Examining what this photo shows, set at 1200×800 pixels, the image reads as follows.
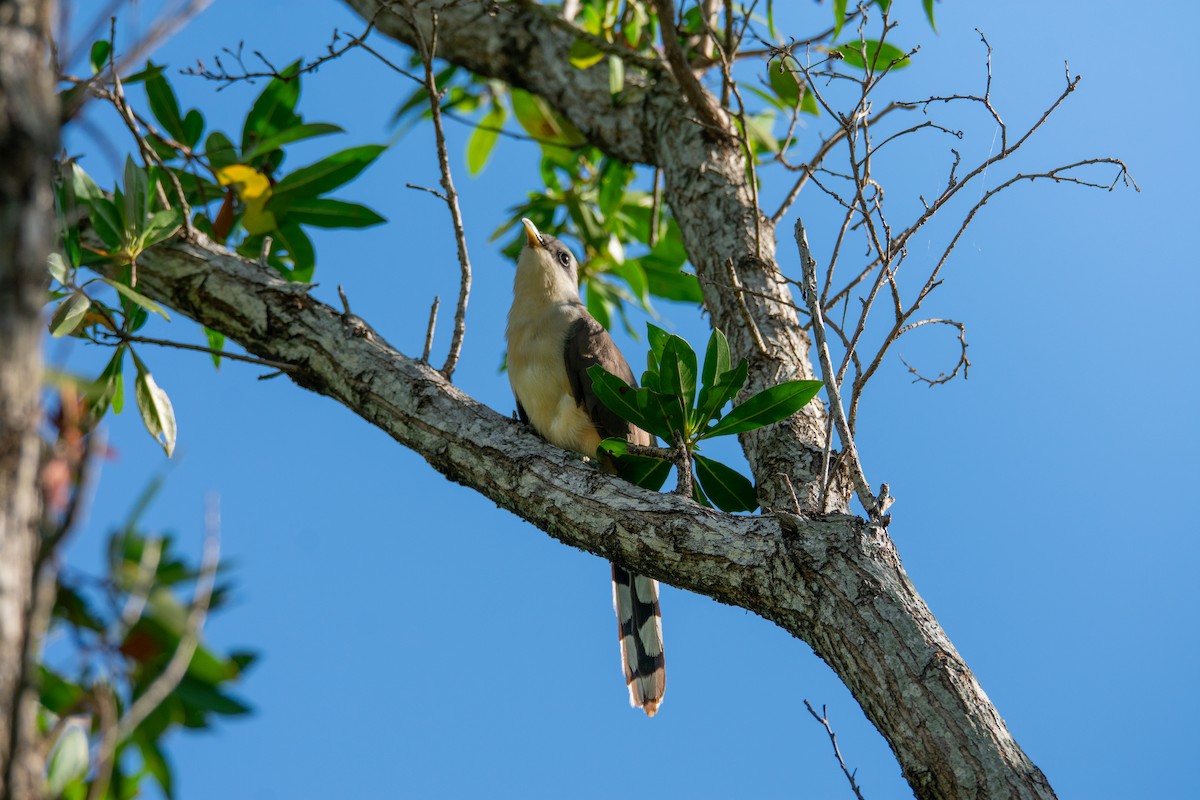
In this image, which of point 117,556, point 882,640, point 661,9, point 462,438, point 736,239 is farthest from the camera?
point 661,9

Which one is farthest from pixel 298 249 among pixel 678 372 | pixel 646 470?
pixel 678 372

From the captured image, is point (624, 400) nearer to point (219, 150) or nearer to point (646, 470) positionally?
point (646, 470)

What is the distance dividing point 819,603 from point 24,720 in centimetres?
188

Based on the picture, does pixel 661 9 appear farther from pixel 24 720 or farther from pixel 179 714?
pixel 24 720

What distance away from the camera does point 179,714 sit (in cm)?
153

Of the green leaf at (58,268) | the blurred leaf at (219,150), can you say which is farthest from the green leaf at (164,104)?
the green leaf at (58,268)

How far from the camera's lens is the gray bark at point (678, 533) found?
2.24 meters

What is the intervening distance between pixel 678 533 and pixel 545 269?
2.43 meters

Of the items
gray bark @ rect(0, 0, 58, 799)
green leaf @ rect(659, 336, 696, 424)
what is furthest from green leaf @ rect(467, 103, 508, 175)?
gray bark @ rect(0, 0, 58, 799)

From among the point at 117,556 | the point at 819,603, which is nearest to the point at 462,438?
the point at 819,603

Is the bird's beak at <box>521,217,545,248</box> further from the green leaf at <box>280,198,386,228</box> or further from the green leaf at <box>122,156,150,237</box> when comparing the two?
the green leaf at <box>122,156,150,237</box>

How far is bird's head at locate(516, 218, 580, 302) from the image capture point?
474 cm

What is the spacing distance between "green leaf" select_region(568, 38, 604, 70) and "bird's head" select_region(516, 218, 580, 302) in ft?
2.46

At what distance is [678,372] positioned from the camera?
9.46 ft
